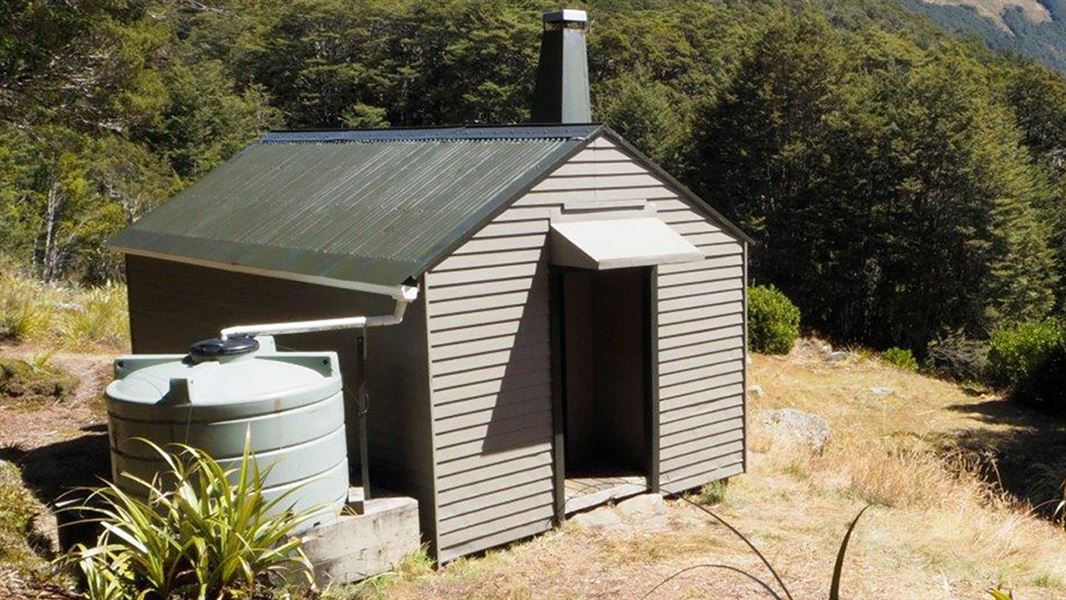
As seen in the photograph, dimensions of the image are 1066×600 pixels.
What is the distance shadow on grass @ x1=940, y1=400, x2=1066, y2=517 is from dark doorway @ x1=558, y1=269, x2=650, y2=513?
577 centimetres

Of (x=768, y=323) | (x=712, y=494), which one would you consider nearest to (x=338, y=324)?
(x=712, y=494)

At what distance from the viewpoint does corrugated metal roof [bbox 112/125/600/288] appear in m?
7.34

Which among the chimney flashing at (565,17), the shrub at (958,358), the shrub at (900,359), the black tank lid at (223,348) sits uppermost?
the chimney flashing at (565,17)

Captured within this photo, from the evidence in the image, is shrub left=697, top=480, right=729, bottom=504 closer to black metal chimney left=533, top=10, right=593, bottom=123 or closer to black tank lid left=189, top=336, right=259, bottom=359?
black metal chimney left=533, top=10, right=593, bottom=123

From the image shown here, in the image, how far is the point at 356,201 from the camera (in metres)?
8.38

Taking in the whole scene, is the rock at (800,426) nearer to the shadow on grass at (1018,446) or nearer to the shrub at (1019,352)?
the shadow on grass at (1018,446)

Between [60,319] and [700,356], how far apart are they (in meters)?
8.75

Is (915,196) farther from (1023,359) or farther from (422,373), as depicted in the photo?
(422,373)

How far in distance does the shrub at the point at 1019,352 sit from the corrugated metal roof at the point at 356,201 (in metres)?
14.8

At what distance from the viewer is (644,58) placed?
149 feet

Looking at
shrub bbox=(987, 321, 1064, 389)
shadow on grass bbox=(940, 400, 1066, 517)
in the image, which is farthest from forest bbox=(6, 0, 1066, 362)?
shadow on grass bbox=(940, 400, 1066, 517)

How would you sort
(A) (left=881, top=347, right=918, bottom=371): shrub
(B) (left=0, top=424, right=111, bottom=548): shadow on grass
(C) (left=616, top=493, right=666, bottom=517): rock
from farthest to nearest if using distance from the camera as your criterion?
(A) (left=881, top=347, right=918, bottom=371): shrub, (C) (left=616, top=493, right=666, bottom=517): rock, (B) (left=0, top=424, right=111, bottom=548): shadow on grass

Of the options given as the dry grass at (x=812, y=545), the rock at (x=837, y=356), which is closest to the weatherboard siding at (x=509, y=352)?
the dry grass at (x=812, y=545)

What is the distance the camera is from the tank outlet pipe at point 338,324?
6504 mm
